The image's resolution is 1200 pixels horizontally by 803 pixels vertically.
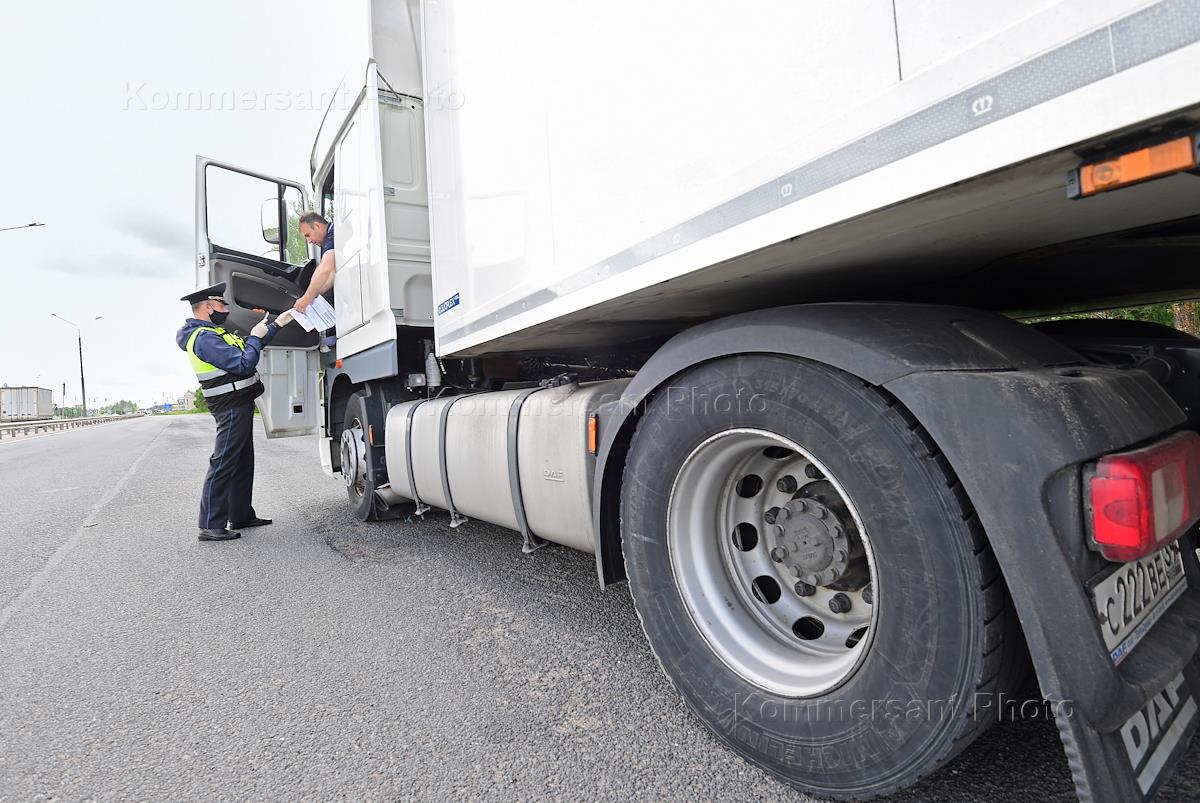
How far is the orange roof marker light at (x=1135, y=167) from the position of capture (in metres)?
0.81

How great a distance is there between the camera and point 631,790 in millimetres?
1521

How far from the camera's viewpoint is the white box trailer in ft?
173

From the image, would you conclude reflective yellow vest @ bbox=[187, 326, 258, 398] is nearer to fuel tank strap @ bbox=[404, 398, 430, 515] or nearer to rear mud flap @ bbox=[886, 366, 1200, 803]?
fuel tank strap @ bbox=[404, 398, 430, 515]

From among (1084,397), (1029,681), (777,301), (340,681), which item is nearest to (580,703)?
(340,681)

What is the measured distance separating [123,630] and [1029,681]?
3.35 m

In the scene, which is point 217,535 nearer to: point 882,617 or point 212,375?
point 212,375

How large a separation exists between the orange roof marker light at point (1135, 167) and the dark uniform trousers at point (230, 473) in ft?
16.8

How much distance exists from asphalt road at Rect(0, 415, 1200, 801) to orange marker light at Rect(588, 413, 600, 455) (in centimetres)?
78

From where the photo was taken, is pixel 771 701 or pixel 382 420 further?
pixel 382 420

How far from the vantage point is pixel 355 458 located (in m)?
4.80

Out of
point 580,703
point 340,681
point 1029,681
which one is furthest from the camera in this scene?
point 340,681

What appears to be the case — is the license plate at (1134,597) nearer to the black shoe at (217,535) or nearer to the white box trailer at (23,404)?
the black shoe at (217,535)

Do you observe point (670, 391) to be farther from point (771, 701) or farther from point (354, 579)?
point (354, 579)

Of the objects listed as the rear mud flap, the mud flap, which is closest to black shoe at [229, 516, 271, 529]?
the rear mud flap
